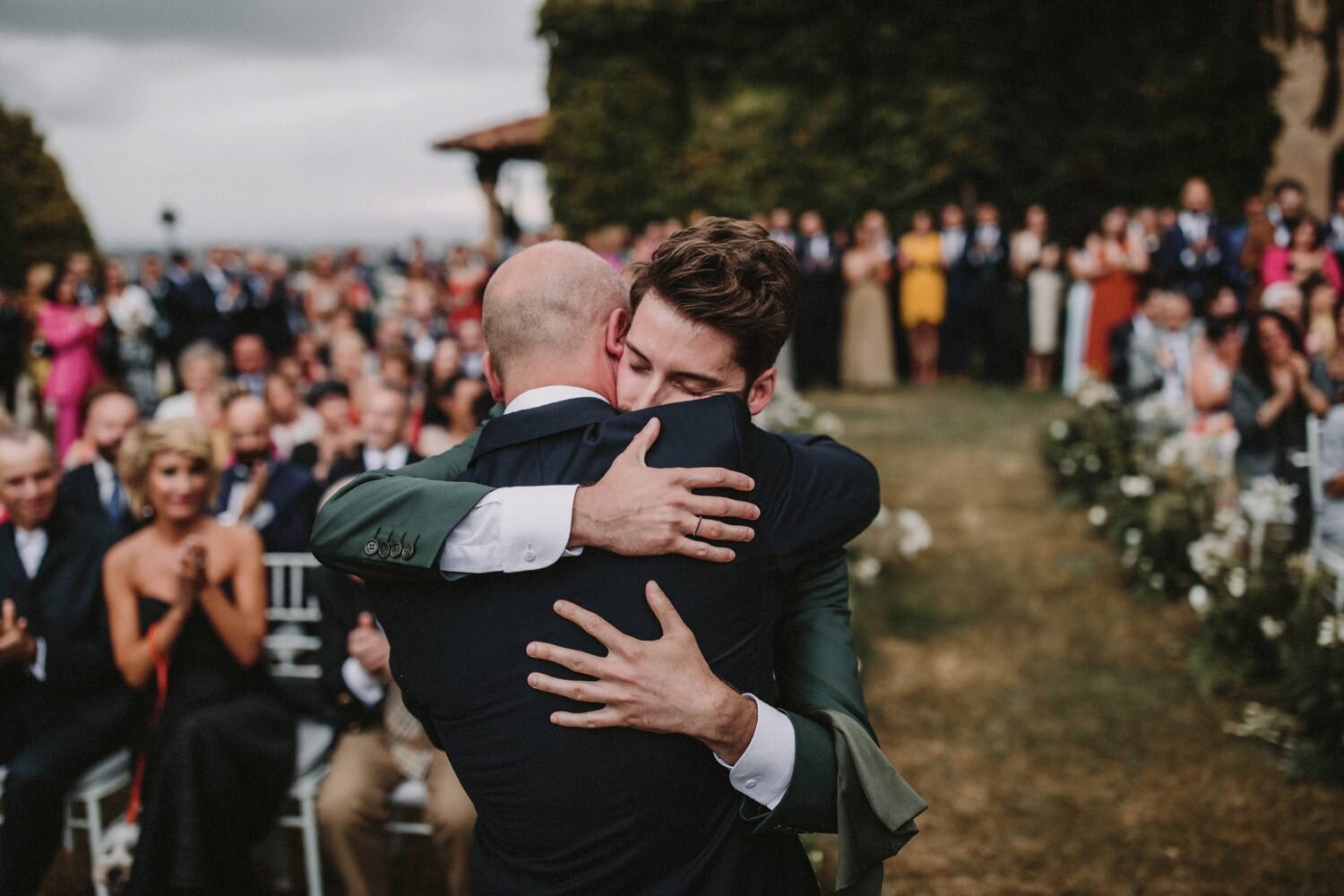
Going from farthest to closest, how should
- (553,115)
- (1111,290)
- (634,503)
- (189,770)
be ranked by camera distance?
(553,115) < (1111,290) < (189,770) < (634,503)

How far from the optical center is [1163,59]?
1348cm

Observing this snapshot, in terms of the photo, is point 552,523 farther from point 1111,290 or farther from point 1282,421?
point 1111,290

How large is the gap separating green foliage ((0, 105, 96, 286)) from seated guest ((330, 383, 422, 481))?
59.0 ft

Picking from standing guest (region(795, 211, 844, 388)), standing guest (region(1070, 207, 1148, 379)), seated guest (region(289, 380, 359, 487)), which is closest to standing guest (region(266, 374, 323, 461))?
seated guest (region(289, 380, 359, 487))

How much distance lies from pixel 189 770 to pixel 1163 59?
14.6 meters

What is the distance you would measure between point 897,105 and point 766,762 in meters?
14.4

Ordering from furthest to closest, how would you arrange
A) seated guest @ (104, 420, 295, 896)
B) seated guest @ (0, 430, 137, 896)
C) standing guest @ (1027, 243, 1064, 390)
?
standing guest @ (1027, 243, 1064, 390) → seated guest @ (0, 430, 137, 896) → seated guest @ (104, 420, 295, 896)

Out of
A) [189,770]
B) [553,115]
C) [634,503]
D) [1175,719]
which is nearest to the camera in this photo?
[634,503]

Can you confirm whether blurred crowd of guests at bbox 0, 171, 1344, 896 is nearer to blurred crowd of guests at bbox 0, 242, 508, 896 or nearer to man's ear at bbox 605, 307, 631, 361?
blurred crowd of guests at bbox 0, 242, 508, 896

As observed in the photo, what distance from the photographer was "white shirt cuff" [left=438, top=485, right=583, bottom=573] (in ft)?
4.88

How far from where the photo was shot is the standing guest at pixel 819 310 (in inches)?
493

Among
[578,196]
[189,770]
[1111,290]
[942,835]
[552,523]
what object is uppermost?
[578,196]

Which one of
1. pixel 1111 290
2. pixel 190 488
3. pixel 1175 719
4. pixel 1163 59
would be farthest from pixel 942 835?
pixel 1163 59

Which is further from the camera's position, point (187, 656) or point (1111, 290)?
point (1111, 290)
